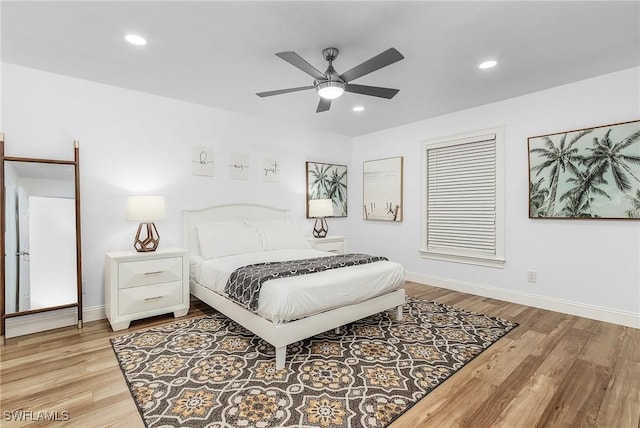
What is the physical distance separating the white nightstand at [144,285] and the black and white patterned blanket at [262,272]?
32.8 inches

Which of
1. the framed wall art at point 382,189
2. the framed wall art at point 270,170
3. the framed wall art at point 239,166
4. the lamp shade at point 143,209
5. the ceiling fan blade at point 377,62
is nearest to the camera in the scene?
the ceiling fan blade at point 377,62

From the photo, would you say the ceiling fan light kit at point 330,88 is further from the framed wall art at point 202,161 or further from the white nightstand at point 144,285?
the white nightstand at point 144,285

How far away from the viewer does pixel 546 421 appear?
5.73ft

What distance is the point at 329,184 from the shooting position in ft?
18.2

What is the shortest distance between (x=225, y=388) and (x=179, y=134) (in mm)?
3091

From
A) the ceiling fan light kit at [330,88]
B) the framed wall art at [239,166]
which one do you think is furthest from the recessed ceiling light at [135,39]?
the framed wall art at [239,166]

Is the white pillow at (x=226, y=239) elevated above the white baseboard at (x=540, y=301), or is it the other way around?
the white pillow at (x=226, y=239)

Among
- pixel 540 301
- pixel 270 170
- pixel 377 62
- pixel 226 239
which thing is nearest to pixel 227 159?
pixel 270 170

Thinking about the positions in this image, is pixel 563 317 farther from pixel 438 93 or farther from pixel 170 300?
pixel 170 300

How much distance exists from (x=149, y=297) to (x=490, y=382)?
3.13m

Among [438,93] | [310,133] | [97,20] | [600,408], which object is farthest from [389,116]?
[600,408]

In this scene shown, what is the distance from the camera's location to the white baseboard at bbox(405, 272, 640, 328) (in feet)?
10.2

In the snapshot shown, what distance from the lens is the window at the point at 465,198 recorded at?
4.02m

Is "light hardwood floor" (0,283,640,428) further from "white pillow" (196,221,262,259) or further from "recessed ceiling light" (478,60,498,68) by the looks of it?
"recessed ceiling light" (478,60,498,68)
